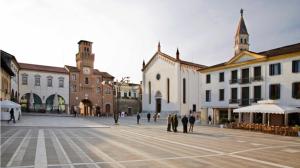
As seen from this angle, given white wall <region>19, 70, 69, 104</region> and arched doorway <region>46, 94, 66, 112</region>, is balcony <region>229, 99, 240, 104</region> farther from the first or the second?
white wall <region>19, 70, 69, 104</region>

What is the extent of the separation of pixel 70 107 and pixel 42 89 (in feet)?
21.4

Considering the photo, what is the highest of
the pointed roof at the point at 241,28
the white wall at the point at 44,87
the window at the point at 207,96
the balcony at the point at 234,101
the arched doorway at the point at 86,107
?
the pointed roof at the point at 241,28

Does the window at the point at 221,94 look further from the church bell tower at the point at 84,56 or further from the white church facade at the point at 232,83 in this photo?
the church bell tower at the point at 84,56

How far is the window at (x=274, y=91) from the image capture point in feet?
102

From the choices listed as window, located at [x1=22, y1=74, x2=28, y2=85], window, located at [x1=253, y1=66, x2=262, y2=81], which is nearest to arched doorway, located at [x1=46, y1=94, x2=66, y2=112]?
window, located at [x1=22, y1=74, x2=28, y2=85]

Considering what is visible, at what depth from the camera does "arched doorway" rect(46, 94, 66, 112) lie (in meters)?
60.0

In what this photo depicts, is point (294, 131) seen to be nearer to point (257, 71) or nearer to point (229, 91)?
point (257, 71)

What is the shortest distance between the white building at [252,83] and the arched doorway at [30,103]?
33.5 meters

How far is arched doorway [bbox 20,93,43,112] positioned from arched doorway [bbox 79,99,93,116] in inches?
379

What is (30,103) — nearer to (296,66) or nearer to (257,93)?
(257,93)

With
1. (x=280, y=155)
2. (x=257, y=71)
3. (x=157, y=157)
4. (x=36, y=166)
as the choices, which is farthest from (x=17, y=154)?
(x=257, y=71)

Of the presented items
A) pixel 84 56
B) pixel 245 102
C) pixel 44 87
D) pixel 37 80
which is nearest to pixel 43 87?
pixel 44 87

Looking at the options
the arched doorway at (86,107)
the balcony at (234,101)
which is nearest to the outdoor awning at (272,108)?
the balcony at (234,101)

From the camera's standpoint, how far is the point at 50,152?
42.1 feet
